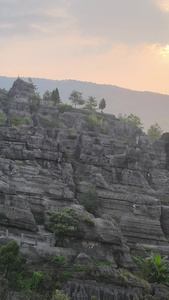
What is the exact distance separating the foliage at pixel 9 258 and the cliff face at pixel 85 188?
6501 millimetres

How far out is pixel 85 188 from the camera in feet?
124

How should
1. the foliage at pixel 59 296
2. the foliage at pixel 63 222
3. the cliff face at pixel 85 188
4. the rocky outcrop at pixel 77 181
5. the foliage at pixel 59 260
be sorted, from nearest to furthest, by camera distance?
the foliage at pixel 59 296
the foliage at pixel 59 260
the foliage at pixel 63 222
the cliff face at pixel 85 188
the rocky outcrop at pixel 77 181

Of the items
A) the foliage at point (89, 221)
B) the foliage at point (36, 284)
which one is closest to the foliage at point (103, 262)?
the foliage at point (89, 221)

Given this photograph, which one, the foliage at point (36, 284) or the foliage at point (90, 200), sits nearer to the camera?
the foliage at point (36, 284)

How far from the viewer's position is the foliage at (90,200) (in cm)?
3502

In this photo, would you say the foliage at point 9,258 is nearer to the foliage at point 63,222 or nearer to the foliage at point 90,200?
the foliage at point 63,222

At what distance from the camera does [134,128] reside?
74.3m

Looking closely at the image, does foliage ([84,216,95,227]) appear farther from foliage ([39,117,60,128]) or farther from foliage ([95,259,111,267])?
foliage ([39,117,60,128])

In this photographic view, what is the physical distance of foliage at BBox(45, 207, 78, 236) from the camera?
2564cm

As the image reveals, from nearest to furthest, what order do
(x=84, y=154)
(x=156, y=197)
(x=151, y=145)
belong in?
(x=156, y=197) < (x=84, y=154) < (x=151, y=145)

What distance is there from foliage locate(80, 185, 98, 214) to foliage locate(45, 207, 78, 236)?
764 cm

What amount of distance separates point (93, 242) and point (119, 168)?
18.4m

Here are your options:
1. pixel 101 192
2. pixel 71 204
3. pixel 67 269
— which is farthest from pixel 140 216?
pixel 67 269

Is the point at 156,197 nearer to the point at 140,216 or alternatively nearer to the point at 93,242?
the point at 140,216
